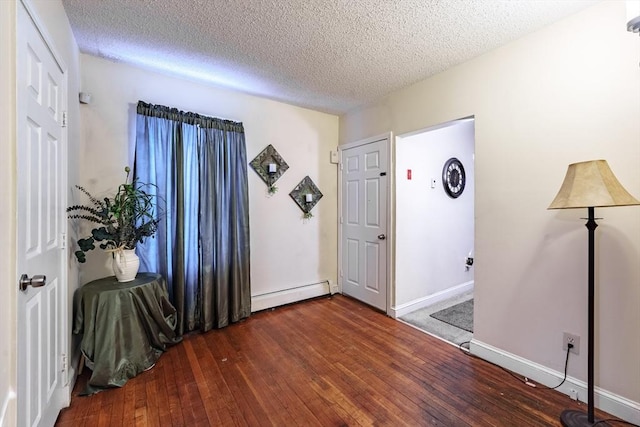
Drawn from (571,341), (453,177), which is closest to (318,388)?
(571,341)

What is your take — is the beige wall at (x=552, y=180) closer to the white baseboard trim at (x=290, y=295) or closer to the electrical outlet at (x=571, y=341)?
the electrical outlet at (x=571, y=341)

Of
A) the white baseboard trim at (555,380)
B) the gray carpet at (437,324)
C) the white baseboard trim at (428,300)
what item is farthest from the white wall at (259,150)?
the white baseboard trim at (555,380)

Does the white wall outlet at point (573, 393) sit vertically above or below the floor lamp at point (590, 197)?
below

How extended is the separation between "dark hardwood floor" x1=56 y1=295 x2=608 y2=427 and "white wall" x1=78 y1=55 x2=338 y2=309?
0.97 metres

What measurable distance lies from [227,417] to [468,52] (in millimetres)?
3131

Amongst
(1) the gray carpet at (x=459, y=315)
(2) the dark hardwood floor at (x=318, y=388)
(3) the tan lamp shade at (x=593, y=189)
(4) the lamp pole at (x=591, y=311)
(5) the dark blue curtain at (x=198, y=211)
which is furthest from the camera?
(1) the gray carpet at (x=459, y=315)

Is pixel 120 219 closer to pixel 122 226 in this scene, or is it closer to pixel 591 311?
pixel 122 226

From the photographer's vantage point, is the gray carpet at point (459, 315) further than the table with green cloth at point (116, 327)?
Yes

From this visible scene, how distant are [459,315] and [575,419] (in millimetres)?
1565

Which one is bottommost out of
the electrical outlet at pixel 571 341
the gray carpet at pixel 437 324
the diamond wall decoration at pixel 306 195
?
the gray carpet at pixel 437 324

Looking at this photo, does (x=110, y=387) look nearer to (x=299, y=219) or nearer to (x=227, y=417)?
(x=227, y=417)

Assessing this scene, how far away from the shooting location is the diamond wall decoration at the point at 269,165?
10.7 feet

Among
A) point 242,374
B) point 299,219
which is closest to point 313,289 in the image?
point 299,219

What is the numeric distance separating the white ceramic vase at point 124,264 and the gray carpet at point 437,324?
8.62 ft
